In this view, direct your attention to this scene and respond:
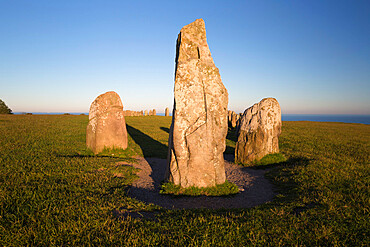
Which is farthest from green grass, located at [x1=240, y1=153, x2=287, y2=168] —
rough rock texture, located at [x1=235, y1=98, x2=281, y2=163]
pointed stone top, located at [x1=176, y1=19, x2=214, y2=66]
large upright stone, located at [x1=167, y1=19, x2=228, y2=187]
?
pointed stone top, located at [x1=176, y1=19, x2=214, y2=66]

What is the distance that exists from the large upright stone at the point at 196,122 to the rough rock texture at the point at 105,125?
5.93 m

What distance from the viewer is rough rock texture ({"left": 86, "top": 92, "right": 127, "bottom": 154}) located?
11.2 m

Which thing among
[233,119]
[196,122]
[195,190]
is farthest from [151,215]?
[233,119]

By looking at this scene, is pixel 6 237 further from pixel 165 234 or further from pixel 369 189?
pixel 369 189

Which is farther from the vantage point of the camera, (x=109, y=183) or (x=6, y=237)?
(x=109, y=183)

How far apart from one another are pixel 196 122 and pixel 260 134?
5.59 metres

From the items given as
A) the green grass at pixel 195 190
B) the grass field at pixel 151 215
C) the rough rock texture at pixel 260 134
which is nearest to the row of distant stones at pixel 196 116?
the green grass at pixel 195 190

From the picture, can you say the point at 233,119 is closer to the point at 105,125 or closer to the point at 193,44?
the point at 105,125

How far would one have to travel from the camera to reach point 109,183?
6.48 m

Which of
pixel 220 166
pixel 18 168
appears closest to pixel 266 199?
pixel 220 166

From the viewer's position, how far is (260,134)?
10672mm

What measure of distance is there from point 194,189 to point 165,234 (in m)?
2.86

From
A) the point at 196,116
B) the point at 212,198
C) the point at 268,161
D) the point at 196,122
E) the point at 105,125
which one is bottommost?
the point at 212,198

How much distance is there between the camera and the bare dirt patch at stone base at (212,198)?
5.85m
